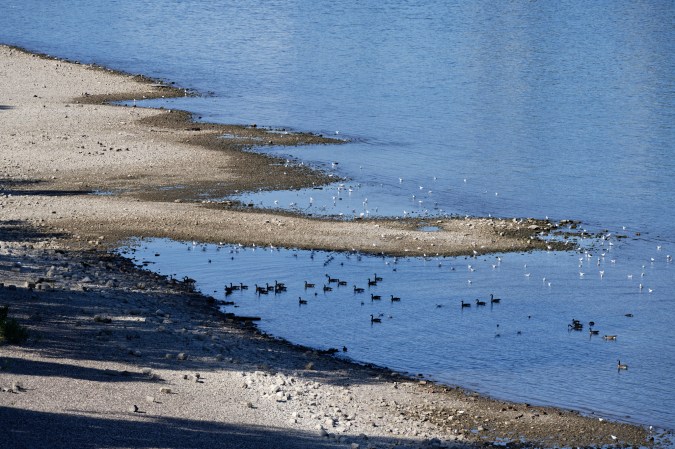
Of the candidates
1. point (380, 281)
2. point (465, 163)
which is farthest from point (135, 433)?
point (465, 163)

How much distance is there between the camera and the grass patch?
64.1 feet

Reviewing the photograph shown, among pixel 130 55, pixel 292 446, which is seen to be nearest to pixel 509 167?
pixel 292 446

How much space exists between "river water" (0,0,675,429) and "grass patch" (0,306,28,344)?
6311 millimetres

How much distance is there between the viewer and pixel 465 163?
43.7 metres

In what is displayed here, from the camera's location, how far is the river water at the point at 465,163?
2436 cm

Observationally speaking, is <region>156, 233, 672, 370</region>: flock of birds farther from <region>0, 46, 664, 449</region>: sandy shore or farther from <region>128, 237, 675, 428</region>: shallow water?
<region>0, 46, 664, 449</region>: sandy shore

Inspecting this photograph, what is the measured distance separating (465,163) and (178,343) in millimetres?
23856

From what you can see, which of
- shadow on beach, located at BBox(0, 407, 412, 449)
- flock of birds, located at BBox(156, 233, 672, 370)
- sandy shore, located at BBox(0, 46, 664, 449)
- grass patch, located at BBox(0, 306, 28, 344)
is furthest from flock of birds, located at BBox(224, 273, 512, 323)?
shadow on beach, located at BBox(0, 407, 412, 449)

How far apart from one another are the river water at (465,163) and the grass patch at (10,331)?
6311 mm

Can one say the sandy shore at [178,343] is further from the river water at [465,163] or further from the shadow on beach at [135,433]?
the river water at [465,163]

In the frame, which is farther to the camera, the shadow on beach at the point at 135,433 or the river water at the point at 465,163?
the river water at the point at 465,163

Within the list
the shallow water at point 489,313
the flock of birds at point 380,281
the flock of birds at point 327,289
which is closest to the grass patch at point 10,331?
the shallow water at point 489,313

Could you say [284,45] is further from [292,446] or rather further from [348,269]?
[292,446]

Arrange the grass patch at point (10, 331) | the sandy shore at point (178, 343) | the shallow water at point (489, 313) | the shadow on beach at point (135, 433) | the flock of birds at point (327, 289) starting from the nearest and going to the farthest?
the shadow on beach at point (135, 433)
the sandy shore at point (178, 343)
the grass patch at point (10, 331)
the shallow water at point (489, 313)
the flock of birds at point (327, 289)
